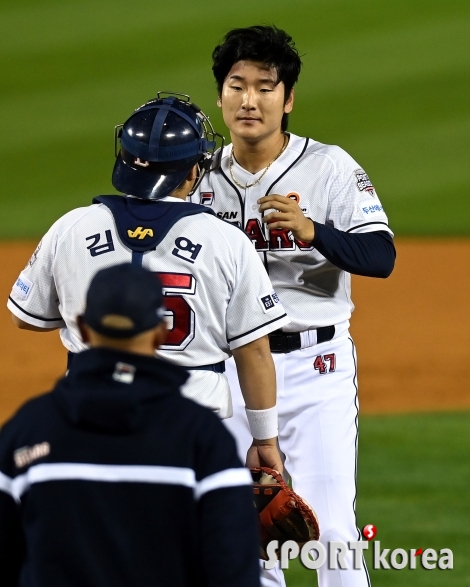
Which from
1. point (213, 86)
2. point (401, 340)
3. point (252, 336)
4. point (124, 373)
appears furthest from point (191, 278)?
point (213, 86)

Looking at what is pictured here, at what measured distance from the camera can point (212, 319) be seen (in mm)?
3266

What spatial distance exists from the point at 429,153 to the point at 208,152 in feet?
34.5

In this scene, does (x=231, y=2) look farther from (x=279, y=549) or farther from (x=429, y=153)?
(x=279, y=549)

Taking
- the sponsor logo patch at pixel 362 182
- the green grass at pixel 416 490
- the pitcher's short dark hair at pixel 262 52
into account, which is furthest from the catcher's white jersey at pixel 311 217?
the green grass at pixel 416 490

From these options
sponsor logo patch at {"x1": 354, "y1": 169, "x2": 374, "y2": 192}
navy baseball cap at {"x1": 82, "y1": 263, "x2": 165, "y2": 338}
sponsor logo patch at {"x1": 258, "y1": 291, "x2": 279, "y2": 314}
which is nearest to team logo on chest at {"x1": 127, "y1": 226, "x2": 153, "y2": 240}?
sponsor logo patch at {"x1": 258, "y1": 291, "x2": 279, "y2": 314}

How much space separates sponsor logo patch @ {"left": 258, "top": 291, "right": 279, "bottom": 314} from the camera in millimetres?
3369

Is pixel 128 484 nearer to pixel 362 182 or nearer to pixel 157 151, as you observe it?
pixel 157 151

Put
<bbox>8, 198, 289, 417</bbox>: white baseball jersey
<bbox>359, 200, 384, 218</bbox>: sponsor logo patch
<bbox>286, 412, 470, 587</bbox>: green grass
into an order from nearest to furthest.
Answer: <bbox>8, 198, 289, 417</bbox>: white baseball jersey → <bbox>359, 200, 384, 218</bbox>: sponsor logo patch → <bbox>286, 412, 470, 587</bbox>: green grass

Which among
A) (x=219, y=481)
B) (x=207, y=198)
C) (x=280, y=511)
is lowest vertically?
(x=280, y=511)

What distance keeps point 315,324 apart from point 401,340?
512cm

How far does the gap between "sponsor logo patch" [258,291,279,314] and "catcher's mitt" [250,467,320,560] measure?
1.92ft

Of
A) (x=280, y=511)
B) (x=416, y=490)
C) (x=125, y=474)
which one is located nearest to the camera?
(x=125, y=474)

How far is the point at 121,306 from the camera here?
2154 millimetres

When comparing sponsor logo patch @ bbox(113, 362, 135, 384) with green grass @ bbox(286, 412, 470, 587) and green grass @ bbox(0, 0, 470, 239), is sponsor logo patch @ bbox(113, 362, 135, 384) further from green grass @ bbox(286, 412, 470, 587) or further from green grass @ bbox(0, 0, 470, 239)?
green grass @ bbox(0, 0, 470, 239)
